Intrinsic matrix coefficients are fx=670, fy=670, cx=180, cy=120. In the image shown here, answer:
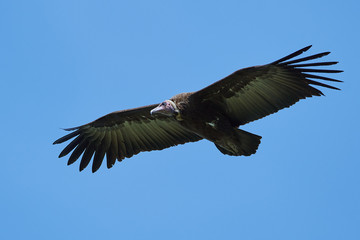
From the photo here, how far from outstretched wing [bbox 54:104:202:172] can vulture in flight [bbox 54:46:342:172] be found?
2 cm

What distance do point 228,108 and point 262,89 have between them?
32.8 inches

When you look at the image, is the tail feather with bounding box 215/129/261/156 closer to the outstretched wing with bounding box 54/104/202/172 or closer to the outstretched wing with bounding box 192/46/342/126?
the outstretched wing with bounding box 192/46/342/126

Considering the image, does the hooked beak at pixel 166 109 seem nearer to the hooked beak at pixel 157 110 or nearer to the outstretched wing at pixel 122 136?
the hooked beak at pixel 157 110

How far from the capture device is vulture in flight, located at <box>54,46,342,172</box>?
41.0 ft

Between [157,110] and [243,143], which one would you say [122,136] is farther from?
[243,143]

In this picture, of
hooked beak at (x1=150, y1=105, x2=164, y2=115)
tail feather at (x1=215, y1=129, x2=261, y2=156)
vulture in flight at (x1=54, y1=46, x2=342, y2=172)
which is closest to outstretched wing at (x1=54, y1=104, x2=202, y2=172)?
vulture in flight at (x1=54, y1=46, x2=342, y2=172)

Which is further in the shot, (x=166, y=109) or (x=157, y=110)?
(x=157, y=110)

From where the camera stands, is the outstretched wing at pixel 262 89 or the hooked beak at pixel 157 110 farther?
the hooked beak at pixel 157 110

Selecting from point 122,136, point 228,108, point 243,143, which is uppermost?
point 122,136

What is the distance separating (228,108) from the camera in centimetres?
1341

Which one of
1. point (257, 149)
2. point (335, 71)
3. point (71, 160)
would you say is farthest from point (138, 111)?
point (335, 71)

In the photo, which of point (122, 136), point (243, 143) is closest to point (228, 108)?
point (243, 143)

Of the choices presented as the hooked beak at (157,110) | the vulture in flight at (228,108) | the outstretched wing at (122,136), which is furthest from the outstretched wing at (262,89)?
the outstretched wing at (122,136)

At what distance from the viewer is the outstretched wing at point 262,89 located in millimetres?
12383
